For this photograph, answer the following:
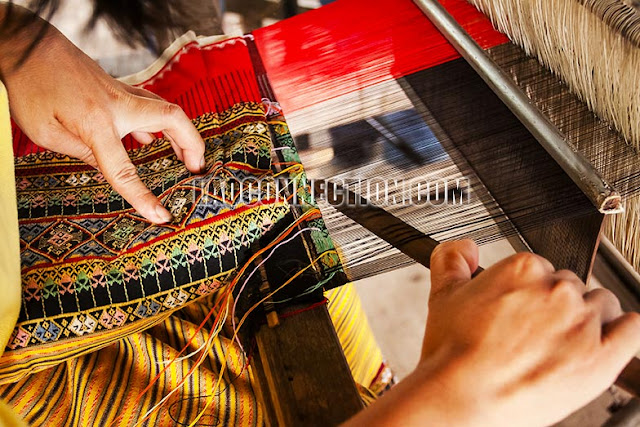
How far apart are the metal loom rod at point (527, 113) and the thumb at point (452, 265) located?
0.38 meters

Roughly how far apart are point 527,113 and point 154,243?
0.84 metres

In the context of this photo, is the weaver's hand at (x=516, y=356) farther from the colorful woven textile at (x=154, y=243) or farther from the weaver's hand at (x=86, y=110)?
the weaver's hand at (x=86, y=110)

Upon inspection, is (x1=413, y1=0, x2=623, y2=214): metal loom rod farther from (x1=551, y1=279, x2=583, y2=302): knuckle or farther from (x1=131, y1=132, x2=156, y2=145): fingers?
(x1=131, y1=132, x2=156, y2=145): fingers

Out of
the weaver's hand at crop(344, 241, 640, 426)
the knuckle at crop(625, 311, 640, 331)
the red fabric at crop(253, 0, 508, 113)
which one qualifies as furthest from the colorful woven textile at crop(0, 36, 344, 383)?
the knuckle at crop(625, 311, 640, 331)

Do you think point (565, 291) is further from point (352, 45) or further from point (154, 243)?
point (352, 45)

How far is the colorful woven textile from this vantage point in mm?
970

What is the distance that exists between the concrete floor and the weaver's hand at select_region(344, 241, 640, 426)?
139 centimetres

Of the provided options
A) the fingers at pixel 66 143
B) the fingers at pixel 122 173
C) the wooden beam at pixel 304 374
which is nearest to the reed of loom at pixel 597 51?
the wooden beam at pixel 304 374

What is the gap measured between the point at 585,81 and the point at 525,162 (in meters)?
0.24

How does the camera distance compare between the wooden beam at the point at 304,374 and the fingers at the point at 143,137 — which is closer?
the wooden beam at the point at 304,374

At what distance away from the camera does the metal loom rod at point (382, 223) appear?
2.87 ft

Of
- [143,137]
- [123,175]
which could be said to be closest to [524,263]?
[123,175]

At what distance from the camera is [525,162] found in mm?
1113

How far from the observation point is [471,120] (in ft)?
4.04
